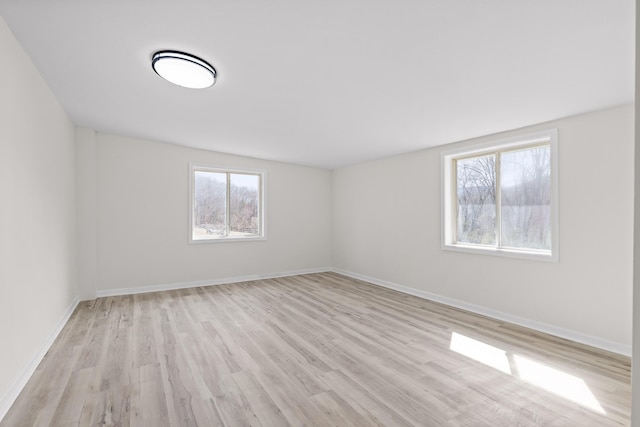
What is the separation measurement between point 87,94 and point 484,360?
471 cm

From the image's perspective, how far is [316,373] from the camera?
2.32m

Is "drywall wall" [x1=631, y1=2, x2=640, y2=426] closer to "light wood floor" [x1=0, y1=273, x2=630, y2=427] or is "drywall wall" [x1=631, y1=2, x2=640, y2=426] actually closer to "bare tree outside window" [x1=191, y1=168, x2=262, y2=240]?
"light wood floor" [x1=0, y1=273, x2=630, y2=427]

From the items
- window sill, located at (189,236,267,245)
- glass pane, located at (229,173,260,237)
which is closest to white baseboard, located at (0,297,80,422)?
window sill, located at (189,236,267,245)

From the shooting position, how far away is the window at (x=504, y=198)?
3.25 m

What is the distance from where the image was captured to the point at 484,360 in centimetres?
252

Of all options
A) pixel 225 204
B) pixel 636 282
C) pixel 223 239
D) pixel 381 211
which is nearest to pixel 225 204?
pixel 225 204

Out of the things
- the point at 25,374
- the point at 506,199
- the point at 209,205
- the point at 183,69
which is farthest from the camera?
the point at 209,205

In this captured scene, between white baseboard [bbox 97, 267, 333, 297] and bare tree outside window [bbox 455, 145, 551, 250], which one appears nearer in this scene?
bare tree outside window [bbox 455, 145, 551, 250]

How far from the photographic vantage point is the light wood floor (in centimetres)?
184

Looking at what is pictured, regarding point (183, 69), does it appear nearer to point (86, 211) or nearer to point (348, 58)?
point (348, 58)

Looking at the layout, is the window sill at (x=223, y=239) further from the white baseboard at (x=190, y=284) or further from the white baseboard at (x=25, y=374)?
the white baseboard at (x=25, y=374)

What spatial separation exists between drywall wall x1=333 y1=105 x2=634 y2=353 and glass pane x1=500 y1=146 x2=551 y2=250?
0.23 m

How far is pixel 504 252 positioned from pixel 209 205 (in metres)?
4.67

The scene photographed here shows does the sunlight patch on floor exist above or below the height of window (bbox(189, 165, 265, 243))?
below
